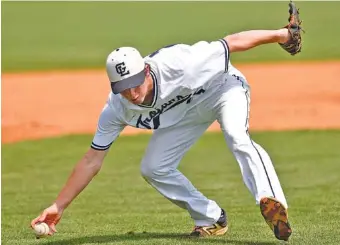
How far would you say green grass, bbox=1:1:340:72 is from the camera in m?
24.3

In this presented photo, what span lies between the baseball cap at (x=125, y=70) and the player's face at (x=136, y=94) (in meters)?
0.04

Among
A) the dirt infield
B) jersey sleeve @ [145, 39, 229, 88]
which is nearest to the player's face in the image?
jersey sleeve @ [145, 39, 229, 88]

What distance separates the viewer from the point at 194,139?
7840 millimetres

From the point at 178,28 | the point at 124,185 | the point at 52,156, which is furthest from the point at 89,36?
the point at 124,185

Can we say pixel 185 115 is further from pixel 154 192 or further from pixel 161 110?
→ pixel 154 192

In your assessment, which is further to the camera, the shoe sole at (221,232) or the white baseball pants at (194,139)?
the shoe sole at (221,232)

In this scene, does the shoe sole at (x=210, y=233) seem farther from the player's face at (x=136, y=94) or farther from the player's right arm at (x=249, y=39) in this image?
the player's right arm at (x=249, y=39)

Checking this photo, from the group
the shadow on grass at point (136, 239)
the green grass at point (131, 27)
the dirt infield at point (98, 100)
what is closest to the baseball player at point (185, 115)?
the shadow on grass at point (136, 239)

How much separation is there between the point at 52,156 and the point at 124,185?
8.27ft

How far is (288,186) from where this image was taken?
10.4m

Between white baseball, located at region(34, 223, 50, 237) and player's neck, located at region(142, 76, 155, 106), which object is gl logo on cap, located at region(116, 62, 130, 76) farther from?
white baseball, located at region(34, 223, 50, 237)

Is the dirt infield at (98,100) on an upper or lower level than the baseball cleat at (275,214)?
lower

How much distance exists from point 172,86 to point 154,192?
3706mm

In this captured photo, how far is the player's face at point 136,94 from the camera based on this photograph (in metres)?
6.79
